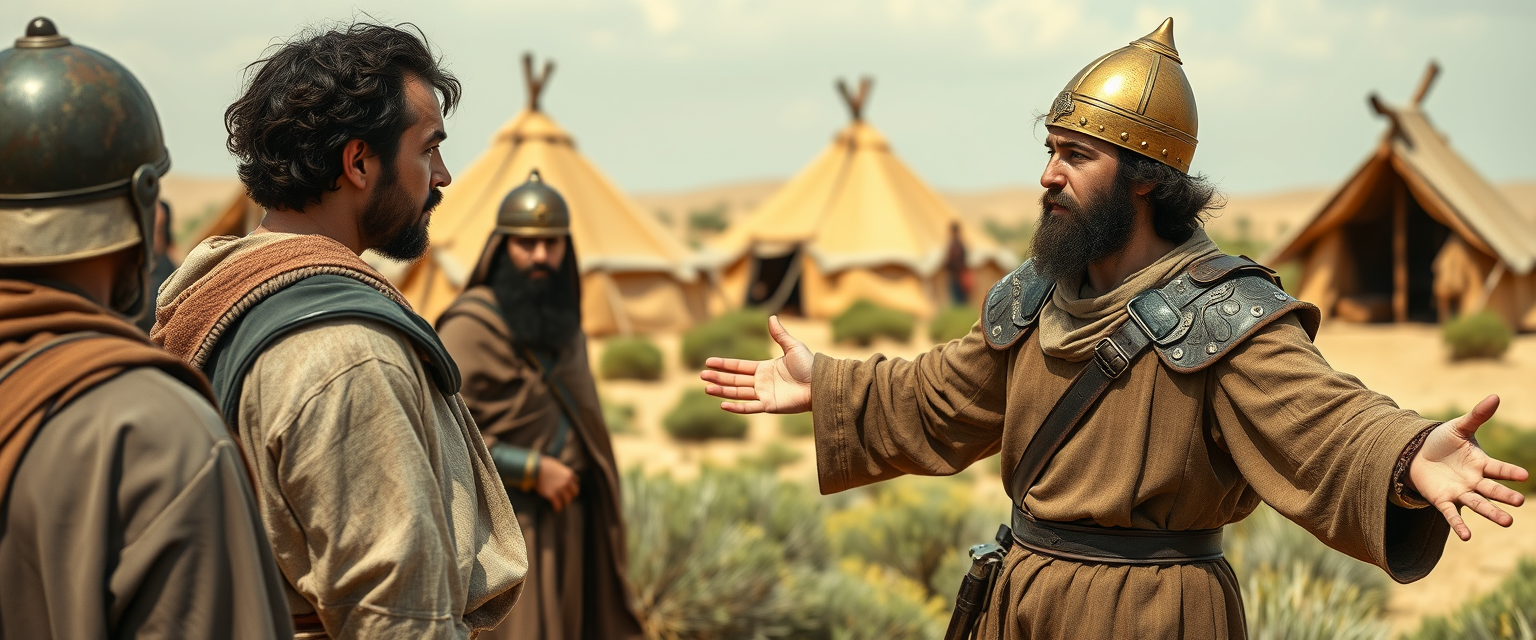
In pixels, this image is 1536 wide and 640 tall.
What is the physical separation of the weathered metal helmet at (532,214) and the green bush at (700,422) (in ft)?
28.2

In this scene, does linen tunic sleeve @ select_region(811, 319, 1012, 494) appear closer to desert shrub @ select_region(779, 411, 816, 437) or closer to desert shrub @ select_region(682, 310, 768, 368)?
desert shrub @ select_region(779, 411, 816, 437)

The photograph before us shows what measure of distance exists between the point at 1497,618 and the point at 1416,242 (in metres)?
12.4

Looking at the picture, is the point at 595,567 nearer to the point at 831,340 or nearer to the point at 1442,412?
the point at 1442,412

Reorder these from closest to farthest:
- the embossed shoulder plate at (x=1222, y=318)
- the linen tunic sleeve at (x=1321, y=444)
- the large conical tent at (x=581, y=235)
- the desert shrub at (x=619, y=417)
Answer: the linen tunic sleeve at (x=1321, y=444), the embossed shoulder plate at (x=1222, y=318), the desert shrub at (x=619, y=417), the large conical tent at (x=581, y=235)

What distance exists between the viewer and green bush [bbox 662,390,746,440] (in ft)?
43.8

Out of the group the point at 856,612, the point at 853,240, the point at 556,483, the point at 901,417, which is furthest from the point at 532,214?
the point at 853,240

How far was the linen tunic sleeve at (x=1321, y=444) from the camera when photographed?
2395 mm

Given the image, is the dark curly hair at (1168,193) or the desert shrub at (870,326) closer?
the dark curly hair at (1168,193)

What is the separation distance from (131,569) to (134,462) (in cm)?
11

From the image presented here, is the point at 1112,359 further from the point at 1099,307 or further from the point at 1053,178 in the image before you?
the point at 1053,178

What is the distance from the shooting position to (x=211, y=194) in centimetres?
8275

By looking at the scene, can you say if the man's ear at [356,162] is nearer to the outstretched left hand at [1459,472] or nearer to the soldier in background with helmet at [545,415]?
the outstretched left hand at [1459,472]

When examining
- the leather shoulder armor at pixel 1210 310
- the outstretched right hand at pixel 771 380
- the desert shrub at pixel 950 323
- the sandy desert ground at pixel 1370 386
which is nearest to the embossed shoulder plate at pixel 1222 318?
the leather shoulder armor at pixel 1210 310

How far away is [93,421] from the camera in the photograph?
138 centimetres
